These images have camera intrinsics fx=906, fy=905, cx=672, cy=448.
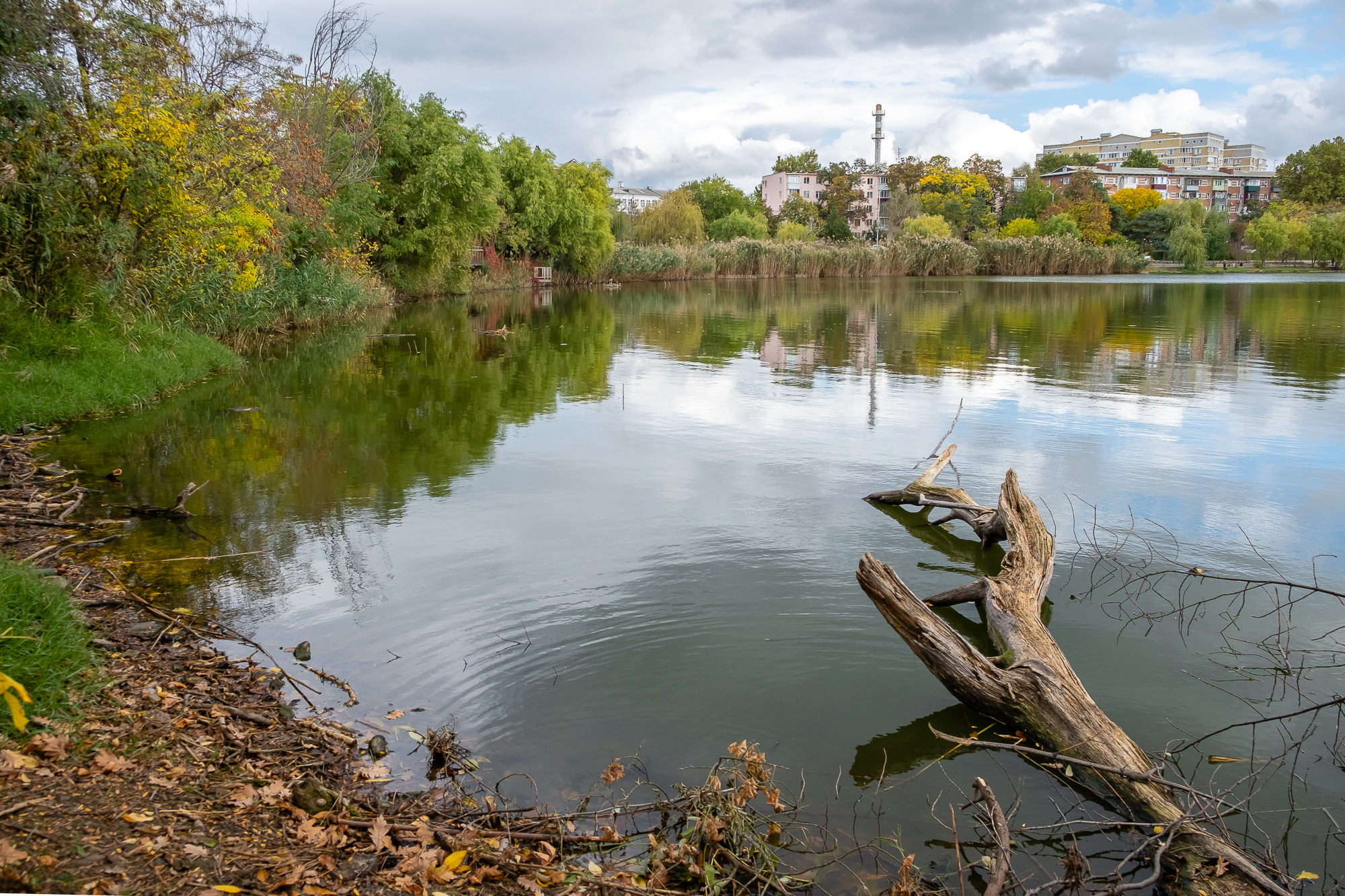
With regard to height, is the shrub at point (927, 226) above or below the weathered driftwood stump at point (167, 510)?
above

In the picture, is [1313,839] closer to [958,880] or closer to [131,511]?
[958,880]

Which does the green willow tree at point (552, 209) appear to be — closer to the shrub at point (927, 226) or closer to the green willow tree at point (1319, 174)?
the shrub at point (927, 226)

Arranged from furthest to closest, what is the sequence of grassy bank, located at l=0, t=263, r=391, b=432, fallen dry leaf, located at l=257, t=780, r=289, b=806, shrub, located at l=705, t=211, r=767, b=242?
shrub, located at l=705, t=211, r=767, b=242, grassy bank, located at l=0, t=263, r=391, b=432, fallen dry leaf, located at l=257, t=780, r=289, b=806

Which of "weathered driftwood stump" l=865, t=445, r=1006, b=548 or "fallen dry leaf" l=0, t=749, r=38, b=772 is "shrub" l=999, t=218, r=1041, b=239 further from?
"fallen dry leaf" l=0, t=749, r=38, b=772

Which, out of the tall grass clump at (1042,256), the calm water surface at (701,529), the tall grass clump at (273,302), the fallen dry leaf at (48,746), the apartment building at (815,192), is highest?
the apartment building at (815,192)

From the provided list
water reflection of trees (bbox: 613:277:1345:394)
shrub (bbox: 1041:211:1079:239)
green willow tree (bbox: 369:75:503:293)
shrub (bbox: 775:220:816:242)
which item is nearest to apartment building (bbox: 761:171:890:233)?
shrub (bbox: 775:220:816:242)

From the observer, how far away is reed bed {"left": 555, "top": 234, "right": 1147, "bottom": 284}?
62688mm

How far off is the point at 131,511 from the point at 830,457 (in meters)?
7.64

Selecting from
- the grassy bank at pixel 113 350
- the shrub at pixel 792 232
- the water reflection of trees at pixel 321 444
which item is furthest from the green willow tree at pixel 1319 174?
the grassy bank at pixel 113 350

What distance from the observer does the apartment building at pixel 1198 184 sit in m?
Result: 127

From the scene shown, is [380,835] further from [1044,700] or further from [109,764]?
[1044,700]

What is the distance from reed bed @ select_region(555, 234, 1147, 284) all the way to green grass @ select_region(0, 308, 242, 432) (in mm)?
46713

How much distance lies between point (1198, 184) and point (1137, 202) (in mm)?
59464

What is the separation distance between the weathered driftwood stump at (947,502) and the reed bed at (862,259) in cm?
5299
